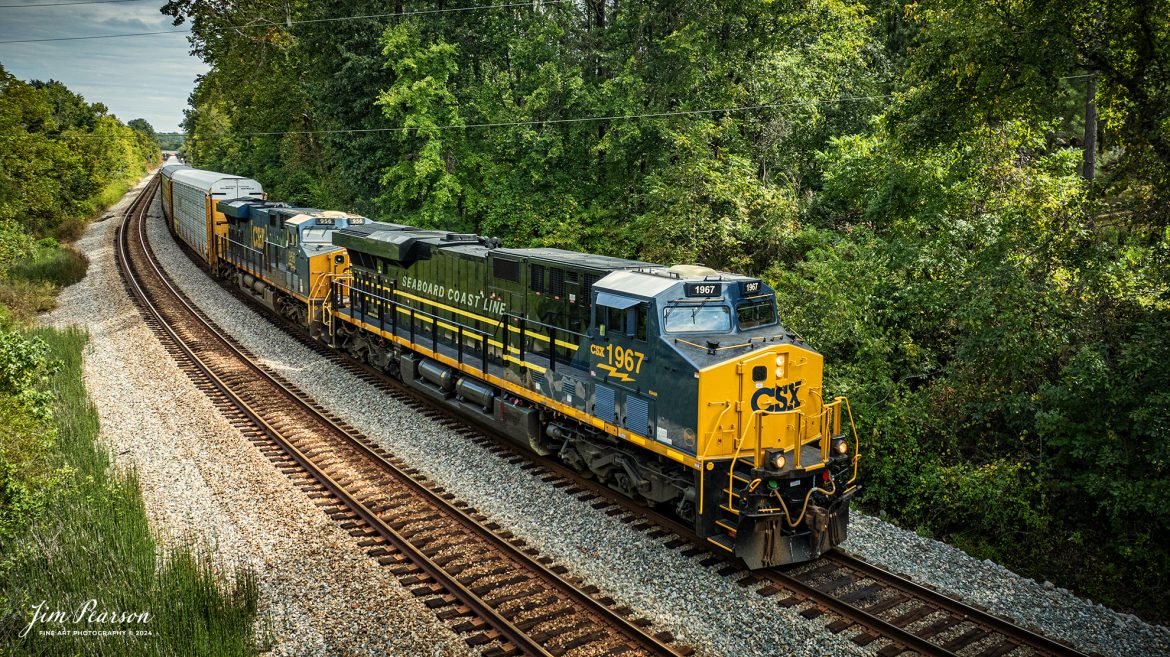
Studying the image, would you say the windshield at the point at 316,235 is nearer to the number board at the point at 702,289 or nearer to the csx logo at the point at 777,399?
the number board at the point at 702,289

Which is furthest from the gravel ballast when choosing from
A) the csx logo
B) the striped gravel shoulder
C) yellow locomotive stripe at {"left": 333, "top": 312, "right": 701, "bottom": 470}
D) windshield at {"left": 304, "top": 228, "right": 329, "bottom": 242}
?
windshield at {"left": 304, "top": 228, "right": 329, "bottom": 242}

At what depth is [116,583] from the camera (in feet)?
27.2

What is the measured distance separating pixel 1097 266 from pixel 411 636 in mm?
9961

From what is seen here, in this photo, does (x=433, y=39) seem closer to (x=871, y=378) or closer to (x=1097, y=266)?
(x=871, y=378)

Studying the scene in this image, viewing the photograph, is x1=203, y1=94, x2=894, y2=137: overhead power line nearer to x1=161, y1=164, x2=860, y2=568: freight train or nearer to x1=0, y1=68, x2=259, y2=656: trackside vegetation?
x1=161, y1=164, x2=860, y2=568: freight train

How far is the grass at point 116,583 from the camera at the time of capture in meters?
7.45

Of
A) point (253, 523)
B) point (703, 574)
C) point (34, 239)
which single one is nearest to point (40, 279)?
point (34, 239)

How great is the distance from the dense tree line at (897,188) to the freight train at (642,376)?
2111mm

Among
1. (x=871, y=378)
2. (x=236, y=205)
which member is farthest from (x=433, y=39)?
(x=871, y=378)

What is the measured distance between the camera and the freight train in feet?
29.6

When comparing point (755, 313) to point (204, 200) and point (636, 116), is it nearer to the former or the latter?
point (636, 116)

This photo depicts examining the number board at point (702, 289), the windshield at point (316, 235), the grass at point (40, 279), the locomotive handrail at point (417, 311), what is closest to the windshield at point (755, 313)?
the number board at point (702, 289)

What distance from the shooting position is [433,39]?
2622 cm

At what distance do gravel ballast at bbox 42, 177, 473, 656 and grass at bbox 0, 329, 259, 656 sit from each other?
0.35 m
